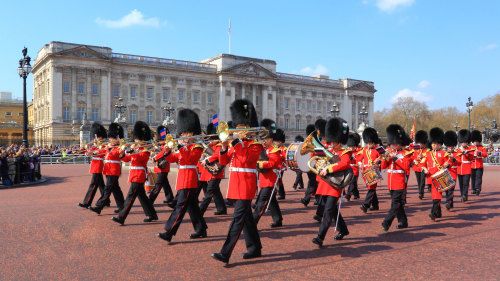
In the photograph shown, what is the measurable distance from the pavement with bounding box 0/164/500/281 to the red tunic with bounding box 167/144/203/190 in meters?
0.86

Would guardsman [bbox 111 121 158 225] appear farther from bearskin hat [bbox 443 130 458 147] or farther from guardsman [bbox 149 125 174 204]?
bearskin hat [bbox 443 130 458 147]

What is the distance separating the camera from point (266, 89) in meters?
71.4

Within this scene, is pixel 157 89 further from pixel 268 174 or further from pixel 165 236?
pixel 165 236

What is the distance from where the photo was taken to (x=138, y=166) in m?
8.11

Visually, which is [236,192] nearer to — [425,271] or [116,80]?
[425,271]

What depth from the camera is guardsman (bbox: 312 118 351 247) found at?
6.39 meters

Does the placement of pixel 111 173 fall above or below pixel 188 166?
below

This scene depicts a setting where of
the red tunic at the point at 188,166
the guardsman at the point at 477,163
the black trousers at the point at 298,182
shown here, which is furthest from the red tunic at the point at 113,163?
the guardsman at the point at 477,163

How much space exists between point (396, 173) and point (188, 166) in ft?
11.7

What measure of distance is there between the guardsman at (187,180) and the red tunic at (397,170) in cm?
323

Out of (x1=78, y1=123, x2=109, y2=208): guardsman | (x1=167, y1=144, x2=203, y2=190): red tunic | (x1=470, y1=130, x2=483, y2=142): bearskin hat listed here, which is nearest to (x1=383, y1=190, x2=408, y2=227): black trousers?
(x1=167, y1=144, x2=203, y2=190): red tunic

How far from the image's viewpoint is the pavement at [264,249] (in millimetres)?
5246

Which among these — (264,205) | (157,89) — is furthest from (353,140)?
(157,89)

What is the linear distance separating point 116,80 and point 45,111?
932cm
